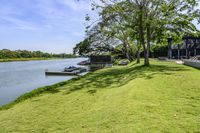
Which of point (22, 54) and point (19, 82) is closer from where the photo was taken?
point (19, 82)

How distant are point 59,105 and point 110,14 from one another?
49.8ft

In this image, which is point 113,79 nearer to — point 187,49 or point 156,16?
point 156,16

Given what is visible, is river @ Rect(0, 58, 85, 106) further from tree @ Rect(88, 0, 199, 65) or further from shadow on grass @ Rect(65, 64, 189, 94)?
tree @ Rect(88, 0, 199, 65)

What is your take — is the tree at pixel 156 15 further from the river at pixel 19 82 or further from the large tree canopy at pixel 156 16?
the river at pixel 19 82

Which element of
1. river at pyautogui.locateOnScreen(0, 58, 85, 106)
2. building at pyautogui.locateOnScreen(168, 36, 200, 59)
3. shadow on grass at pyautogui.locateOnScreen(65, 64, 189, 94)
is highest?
building at pyautogui.locateOnScreen(168, 36, 200, 59)

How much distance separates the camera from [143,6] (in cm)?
1964

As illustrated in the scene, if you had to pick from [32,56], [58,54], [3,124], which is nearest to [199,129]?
[3,124]

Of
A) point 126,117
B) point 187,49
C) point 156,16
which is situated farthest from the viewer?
point 187,49

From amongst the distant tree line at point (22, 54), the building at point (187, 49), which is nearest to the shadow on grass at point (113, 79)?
the building at point (187, 49)

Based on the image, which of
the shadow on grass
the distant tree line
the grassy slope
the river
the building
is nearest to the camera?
the grassy slope

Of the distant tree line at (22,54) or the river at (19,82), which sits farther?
the distant tree line at (22,54)

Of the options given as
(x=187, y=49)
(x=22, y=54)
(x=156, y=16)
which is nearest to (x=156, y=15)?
(x=156, y=16)

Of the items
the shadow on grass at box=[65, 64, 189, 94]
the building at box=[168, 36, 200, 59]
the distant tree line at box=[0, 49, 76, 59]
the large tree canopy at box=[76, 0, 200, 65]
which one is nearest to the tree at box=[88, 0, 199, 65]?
the large tree canopy at box=[76, 0, 200, 65]

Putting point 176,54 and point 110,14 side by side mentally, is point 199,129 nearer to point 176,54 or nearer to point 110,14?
point 110,14
